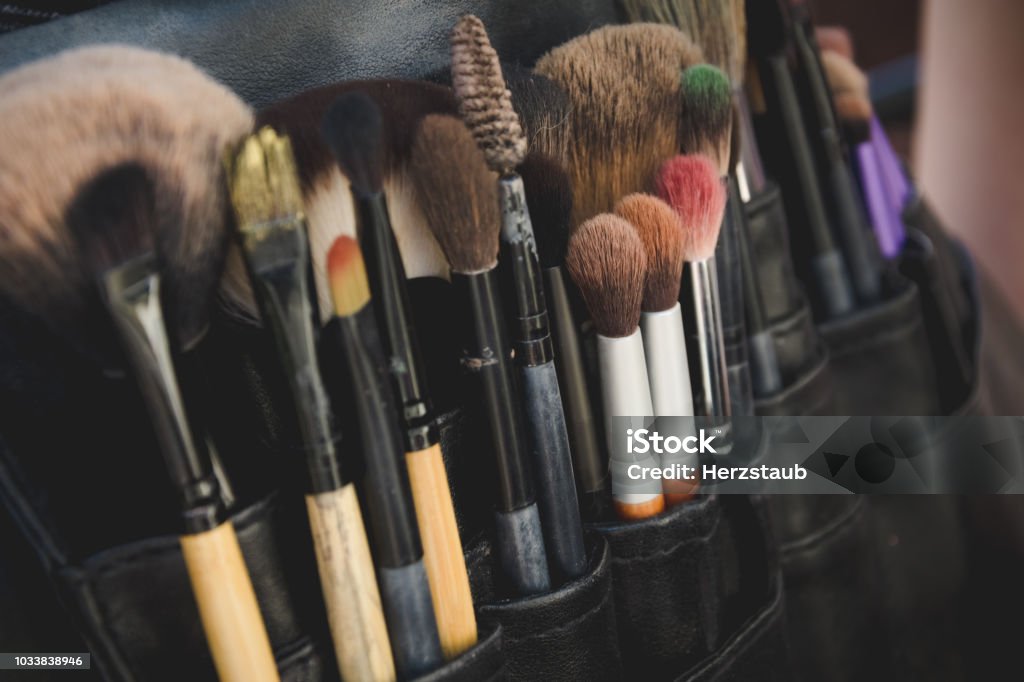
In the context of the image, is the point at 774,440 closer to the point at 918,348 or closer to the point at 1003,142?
the point at 918,348

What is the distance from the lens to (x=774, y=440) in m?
0.53

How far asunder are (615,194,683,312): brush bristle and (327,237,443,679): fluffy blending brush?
0.46 feet

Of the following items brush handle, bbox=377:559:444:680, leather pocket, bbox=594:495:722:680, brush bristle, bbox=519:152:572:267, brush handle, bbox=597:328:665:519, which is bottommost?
leather pocket, bbox=594:495:722:680

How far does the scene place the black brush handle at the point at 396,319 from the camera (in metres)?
0.37

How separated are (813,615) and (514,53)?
393mm

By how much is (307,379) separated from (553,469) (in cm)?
13

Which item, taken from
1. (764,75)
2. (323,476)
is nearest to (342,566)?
(323,476)

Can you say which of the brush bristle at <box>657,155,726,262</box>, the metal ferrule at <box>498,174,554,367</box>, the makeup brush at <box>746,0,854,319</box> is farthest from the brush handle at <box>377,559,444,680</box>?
the makeup brush at <box>746,0,854,319</box>

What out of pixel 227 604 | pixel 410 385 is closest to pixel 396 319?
pixel 410 385

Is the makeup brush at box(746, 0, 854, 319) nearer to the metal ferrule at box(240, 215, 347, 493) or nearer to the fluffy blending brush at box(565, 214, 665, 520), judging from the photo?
the fluffy blending brush at box(565, 214, 665, 520)

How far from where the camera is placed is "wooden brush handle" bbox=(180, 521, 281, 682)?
341 millimetres

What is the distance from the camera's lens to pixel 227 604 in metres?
0.34

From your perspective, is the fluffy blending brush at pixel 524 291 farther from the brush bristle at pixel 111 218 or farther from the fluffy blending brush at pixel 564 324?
the brush bristle at pixel 111 218

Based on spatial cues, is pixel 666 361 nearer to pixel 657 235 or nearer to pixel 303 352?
pixel 657 235
